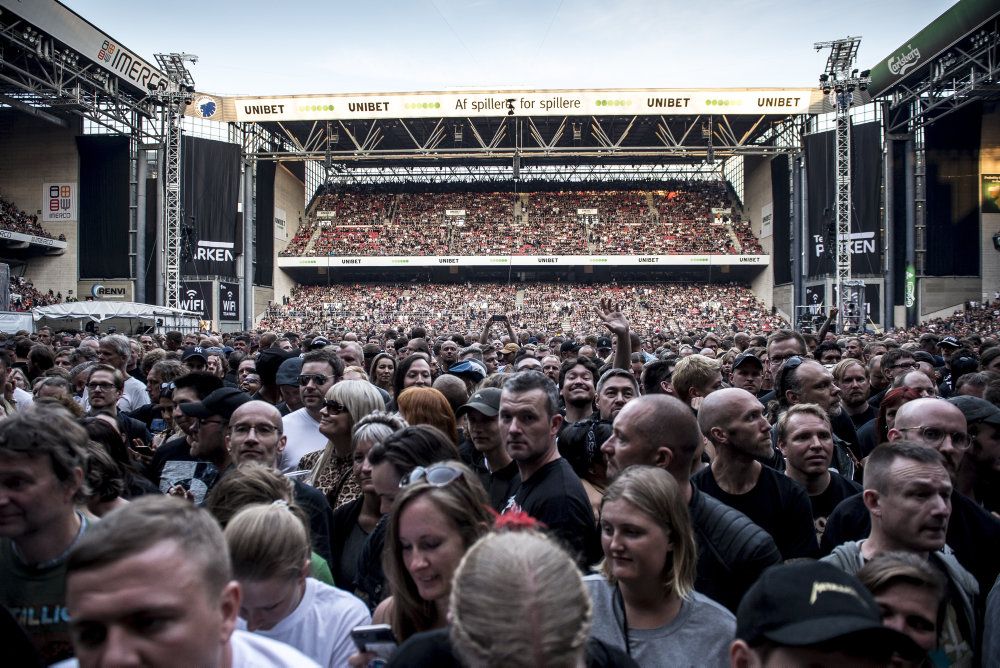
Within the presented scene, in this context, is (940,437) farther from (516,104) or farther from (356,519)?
(516,104)

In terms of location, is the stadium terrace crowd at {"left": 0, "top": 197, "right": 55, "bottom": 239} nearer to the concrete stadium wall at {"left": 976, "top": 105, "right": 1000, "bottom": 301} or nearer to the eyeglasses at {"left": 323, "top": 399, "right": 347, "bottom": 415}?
the eyeglasses at {"left": 323, "top": 399, "right": 347, "bottom": 415}

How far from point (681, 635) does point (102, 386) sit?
4.81 m

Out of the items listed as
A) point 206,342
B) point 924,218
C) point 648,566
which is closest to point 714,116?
point 924,218

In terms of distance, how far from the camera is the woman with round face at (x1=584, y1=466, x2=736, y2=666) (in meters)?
2.14

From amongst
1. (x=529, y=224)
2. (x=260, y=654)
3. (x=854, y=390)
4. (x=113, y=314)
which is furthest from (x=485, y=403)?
(x=529, y=224)

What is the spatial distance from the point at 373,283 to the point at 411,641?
137 ft

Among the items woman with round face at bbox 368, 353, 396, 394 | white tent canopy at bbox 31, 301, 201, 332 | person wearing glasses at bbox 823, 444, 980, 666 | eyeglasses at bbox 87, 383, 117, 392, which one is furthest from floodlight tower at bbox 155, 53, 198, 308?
person wearing glasses at bbox 823, 444, 980, 666

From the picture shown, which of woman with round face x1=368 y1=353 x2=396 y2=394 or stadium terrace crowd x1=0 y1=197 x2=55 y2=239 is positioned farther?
stadium terrace crowd x1=0 y1=197 x2=55 y2=239

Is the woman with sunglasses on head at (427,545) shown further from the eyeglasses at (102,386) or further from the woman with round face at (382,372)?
the woman with round face at (382,372)

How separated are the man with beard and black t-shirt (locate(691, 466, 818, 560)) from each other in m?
3.01

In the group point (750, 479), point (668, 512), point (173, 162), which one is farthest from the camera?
point (173, 162)

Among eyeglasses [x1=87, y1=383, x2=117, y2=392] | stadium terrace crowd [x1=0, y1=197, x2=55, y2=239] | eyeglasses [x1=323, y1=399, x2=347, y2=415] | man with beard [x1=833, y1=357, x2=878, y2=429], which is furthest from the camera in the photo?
stadium terrace crowd [x1=0, y1=197, x2=55, y2=239]

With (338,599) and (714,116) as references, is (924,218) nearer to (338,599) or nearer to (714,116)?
(714,116)

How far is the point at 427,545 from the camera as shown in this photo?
216 centimetres
